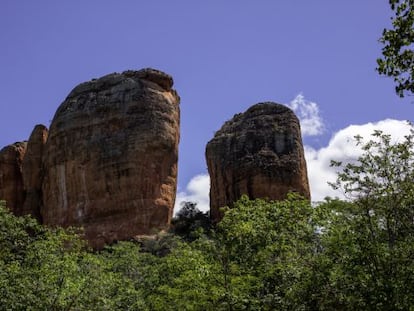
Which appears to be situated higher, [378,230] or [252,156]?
[252,156]

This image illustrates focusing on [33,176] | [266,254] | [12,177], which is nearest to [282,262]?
[266,254]

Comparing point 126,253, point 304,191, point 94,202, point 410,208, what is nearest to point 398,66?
point 410,208

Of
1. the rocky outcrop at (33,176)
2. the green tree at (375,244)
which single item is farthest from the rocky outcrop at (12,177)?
the green tree at (375,244)

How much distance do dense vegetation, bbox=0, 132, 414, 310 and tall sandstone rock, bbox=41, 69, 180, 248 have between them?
23.5 metres

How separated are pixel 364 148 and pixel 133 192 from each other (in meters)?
33.8

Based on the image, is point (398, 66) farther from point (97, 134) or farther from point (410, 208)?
point (97, 134)

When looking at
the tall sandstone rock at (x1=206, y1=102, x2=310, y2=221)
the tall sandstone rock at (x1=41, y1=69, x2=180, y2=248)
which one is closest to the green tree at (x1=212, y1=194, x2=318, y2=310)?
the tall sandstone rock at (x1=206, y1=102, x2=310, y2=221)

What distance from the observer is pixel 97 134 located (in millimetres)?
50000

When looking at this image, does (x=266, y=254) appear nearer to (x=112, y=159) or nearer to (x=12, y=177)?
(x=112, y=159)

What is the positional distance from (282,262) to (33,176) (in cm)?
4148

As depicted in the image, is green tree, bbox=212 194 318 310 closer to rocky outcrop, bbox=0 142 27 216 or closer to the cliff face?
the cliff face

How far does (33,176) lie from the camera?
2143 inches

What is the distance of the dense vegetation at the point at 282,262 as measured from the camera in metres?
13.6

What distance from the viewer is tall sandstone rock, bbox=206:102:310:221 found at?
46.2 meters
